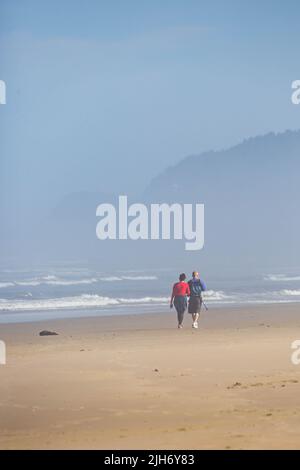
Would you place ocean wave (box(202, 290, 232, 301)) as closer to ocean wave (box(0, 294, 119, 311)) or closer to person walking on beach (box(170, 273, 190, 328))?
ocean wave (box(0, 294, 119, 311))

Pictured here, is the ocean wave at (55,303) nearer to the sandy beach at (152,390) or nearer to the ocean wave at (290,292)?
the ocean wave at (290,292)

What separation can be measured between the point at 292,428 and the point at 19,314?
1647 cm

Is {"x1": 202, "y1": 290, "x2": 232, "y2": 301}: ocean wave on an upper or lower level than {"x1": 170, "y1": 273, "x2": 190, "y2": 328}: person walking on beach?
upper

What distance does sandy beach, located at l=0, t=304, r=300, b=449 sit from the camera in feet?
26.1

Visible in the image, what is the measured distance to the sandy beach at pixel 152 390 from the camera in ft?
26.1

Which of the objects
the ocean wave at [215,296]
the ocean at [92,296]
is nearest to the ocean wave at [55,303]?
the ocean at [92,296]

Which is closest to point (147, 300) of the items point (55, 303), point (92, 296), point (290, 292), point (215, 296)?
point (215, 296)

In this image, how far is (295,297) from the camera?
1216 inches

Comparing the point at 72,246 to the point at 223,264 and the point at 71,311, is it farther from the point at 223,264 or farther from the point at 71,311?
the point at 71,311

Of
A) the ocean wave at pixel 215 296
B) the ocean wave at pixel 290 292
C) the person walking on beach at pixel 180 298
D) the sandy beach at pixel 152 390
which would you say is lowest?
the sandy beach at pixel 152 390

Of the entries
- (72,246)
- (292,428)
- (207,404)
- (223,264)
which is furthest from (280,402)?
(72,246)

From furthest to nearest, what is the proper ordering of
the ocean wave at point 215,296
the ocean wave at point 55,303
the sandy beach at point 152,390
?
the ocean wave at point 215,296
the ocean wave at point 55,303
the sandy beach at point 152,390

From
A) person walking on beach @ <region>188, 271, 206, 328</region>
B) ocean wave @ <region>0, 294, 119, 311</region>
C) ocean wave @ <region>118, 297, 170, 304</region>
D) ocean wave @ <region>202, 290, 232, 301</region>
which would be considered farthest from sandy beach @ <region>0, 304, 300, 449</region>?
ocean wave @ <region>202, 290, 232, 301</region>

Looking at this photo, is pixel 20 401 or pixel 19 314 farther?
pixel 19 314
